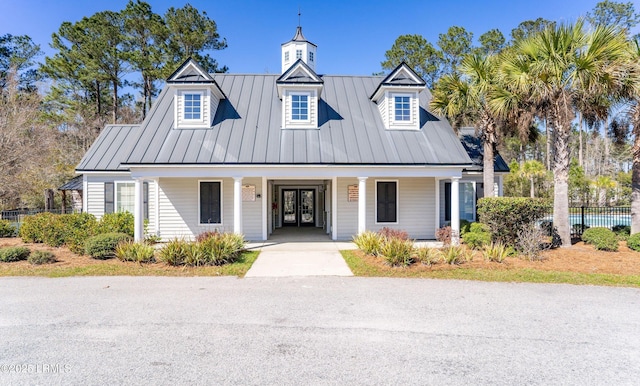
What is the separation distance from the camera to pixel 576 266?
27.7 ft

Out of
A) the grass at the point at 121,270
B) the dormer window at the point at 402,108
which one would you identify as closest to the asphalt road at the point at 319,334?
the grass at the point at 121,270

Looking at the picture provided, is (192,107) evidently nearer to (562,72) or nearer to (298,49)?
(298,49)

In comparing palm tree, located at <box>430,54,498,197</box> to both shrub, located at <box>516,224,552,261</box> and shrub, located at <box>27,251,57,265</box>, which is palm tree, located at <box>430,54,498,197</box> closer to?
shrub, located at <box>516,224,552,261</box>

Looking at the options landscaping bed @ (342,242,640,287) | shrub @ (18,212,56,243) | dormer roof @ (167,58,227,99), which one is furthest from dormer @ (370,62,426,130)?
shrub @ (18,212,56,243)

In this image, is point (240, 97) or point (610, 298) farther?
point (240, 97)

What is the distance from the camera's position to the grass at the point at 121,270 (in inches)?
310

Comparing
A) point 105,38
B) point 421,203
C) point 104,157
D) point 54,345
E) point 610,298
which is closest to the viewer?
point 54,345

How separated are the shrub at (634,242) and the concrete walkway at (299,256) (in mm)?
9016

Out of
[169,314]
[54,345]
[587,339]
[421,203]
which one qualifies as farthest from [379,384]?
[421,203]

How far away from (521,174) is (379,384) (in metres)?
30.0

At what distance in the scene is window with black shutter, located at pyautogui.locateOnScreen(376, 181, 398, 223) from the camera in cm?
1318

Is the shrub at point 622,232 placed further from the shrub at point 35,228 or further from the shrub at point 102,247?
the shrub at point 35,228

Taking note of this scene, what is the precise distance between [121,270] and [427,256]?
789 centimetres

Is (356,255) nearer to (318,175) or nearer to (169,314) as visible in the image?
(318,175)
